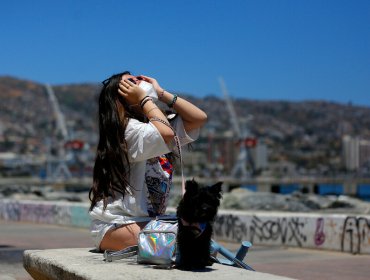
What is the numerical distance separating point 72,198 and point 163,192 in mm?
24620

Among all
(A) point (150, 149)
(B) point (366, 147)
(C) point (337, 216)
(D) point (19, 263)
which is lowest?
(D) point (19, 263)

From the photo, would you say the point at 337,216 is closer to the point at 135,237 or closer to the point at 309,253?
the point at 309,253

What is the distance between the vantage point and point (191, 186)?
3.12m

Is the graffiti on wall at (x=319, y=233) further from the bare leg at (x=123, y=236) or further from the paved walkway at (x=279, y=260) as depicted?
the bare leg at (x=123, y=236)

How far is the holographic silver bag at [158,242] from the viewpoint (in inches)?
134

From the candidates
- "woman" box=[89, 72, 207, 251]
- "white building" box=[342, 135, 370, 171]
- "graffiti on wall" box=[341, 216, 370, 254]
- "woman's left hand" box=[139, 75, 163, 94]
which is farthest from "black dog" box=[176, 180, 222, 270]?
"white building" box=[342, 135, 370, 171]

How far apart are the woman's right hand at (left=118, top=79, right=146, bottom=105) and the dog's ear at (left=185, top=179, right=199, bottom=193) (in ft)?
3.06

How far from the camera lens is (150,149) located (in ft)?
12.2

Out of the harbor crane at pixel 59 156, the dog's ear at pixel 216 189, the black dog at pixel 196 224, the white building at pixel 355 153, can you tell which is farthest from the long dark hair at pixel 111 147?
the white building at pixel 355 153

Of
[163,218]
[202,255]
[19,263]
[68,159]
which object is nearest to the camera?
[202,255]

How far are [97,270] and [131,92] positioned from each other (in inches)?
43.1

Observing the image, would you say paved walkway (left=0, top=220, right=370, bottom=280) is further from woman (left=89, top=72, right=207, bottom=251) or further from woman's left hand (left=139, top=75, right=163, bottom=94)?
woman's left hand (left=139, top=75, right=163, bottom=94)

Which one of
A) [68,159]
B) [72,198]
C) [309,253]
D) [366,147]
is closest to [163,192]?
[309,253]

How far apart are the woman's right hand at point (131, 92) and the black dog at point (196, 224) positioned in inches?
35.6
